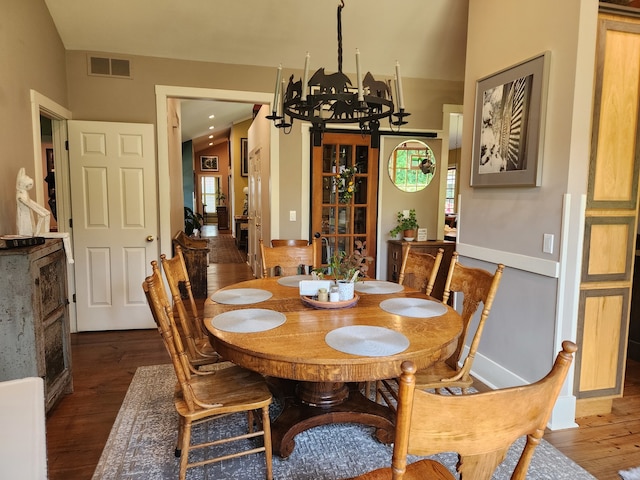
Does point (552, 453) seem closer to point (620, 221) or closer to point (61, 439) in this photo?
point (620, 221)

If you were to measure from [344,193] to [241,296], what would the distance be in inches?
95.7

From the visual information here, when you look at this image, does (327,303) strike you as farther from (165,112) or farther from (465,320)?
(165,112)

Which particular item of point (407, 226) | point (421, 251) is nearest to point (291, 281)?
point (421, 251)

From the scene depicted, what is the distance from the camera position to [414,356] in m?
1.53

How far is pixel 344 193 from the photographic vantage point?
443 centimetres

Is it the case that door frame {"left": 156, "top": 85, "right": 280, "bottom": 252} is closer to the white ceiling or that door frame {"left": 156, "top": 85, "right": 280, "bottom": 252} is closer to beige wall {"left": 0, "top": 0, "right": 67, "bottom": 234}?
the white ceiling

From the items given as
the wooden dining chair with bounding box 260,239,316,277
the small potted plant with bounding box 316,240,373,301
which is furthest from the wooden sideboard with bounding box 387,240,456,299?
the small potted plant with bounding box 316,240,373,301

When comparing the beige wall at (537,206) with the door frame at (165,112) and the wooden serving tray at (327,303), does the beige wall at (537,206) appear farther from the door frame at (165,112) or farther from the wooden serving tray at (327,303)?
the door frame at (165,112)

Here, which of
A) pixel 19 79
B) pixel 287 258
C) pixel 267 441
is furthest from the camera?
pixel 287 258

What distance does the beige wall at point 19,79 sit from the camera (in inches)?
105

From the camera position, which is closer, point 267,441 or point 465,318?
point 267,441

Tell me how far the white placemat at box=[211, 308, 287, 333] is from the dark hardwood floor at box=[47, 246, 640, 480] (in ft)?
3.39

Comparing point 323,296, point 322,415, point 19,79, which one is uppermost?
point 19,79

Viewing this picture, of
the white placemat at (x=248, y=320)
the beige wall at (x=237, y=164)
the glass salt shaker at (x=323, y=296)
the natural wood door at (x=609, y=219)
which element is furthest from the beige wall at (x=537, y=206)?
the beige wall at (x=237, y=164)
